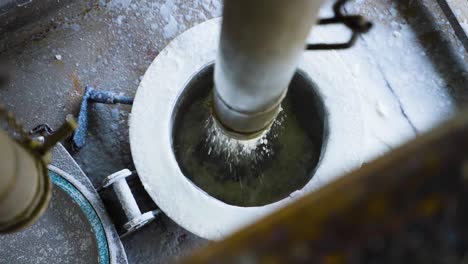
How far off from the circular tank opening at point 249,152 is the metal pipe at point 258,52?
473 millimetres

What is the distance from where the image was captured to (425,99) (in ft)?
7.77

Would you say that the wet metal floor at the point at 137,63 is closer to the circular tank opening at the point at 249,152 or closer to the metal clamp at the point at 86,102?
the metal clamp at the point at 86,102

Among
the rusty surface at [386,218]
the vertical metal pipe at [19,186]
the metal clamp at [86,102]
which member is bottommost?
the metal clamp at [86,102]

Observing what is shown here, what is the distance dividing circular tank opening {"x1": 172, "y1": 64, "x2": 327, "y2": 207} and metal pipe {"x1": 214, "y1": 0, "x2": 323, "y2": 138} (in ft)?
1.55

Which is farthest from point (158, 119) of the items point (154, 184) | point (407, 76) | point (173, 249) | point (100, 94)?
point (407, 76)

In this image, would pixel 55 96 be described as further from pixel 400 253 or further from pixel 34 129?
pixel 400 253

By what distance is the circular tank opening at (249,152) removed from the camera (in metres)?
1.92

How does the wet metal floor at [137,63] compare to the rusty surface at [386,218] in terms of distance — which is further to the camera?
the wet metal floor at [137,63]

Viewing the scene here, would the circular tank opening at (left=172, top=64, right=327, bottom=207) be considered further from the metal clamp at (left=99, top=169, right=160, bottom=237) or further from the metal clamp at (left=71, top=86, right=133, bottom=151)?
the metal clamp at (left=71, top=86, right=133, bottom=151)

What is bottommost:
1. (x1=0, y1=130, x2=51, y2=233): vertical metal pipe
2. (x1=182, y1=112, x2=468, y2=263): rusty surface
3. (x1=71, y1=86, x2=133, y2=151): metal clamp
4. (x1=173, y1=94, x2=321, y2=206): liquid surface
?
(x1=173, y1=94, x2=321, y2=206): liquid surface

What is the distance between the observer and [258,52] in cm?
105

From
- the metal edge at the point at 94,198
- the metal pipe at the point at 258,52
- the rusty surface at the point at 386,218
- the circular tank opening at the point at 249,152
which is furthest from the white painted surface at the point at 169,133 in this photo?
the rusty surface at the point at 386,218

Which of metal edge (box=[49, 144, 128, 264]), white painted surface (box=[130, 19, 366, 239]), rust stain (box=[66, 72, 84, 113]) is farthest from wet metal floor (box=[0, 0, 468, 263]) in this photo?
white painted surface (box=[130, 19, 366, 239])

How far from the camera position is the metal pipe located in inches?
36.4
